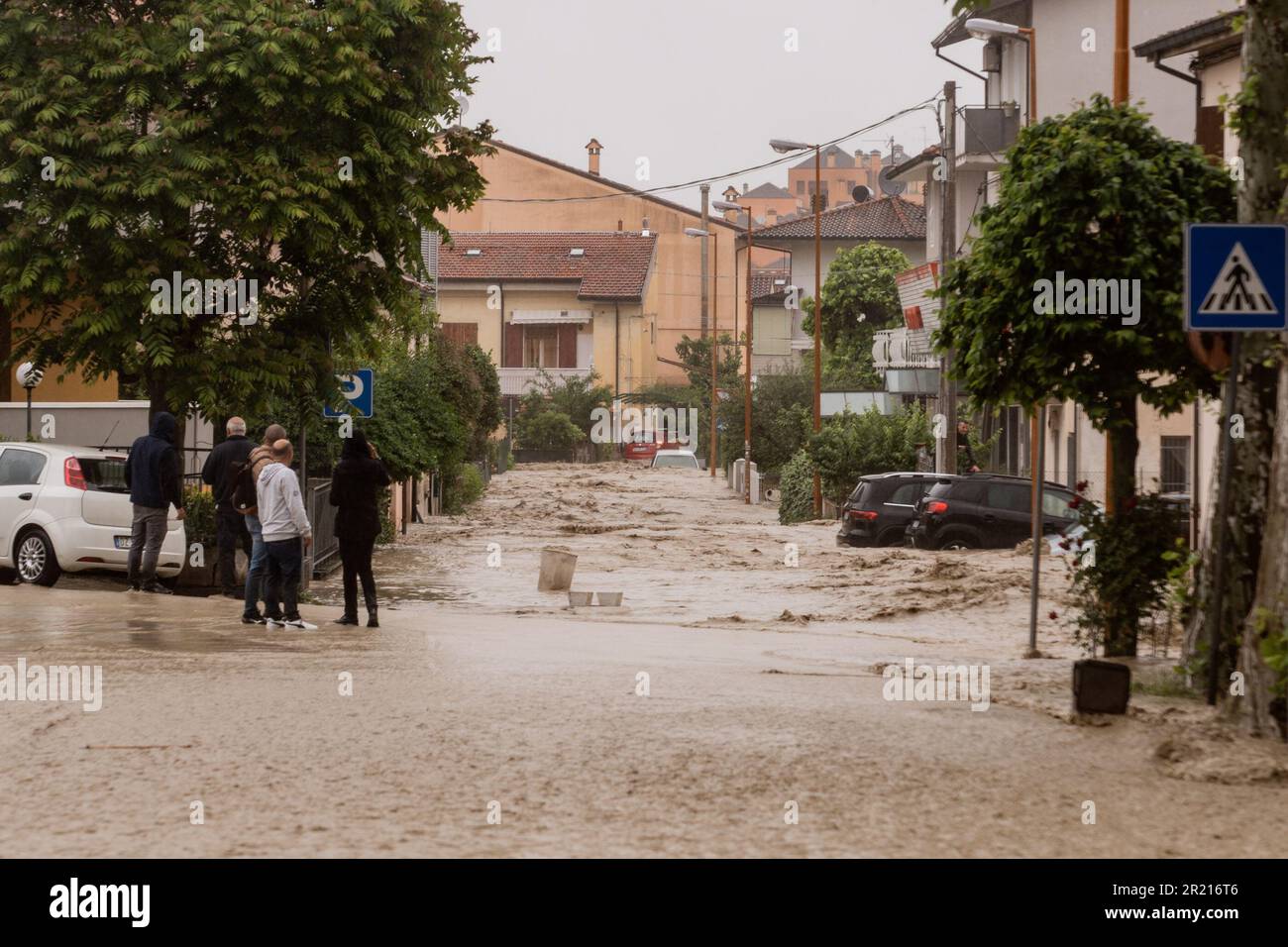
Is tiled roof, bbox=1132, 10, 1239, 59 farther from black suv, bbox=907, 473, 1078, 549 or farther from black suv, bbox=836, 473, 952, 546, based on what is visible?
black suv, bbox=836, 473, 952, 546

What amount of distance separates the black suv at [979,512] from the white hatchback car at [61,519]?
44.0 ft

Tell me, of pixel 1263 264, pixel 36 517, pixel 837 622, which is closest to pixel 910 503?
pixel 837 622

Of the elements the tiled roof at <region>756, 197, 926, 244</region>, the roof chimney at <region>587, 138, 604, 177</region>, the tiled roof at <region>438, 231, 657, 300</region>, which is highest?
the roof chimney at <region>587, 138, 604, 177</region>

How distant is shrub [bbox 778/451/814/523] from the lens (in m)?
43.3

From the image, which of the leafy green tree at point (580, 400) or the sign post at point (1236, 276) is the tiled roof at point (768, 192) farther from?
the sign post at point (1236, 276)

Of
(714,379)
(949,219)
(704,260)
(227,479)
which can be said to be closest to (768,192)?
(704,260)

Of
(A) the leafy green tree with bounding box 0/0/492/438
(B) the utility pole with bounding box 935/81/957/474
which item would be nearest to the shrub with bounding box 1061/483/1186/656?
(A) the leafy green tree with bounding box 0/0/492/438

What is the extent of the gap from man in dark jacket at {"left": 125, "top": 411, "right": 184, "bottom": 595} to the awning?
6441cm

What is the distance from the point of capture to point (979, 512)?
2920 cm

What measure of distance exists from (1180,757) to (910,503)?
21155mm

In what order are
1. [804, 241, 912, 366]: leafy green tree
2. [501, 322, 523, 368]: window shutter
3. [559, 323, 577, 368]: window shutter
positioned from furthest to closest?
[559, 323, 577, 368]: window shutter, [501, 322, 523, 368]: window shutter, [804, 241, 912, 366]: leafy green tree

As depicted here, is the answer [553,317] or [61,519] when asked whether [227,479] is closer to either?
[61,519]
